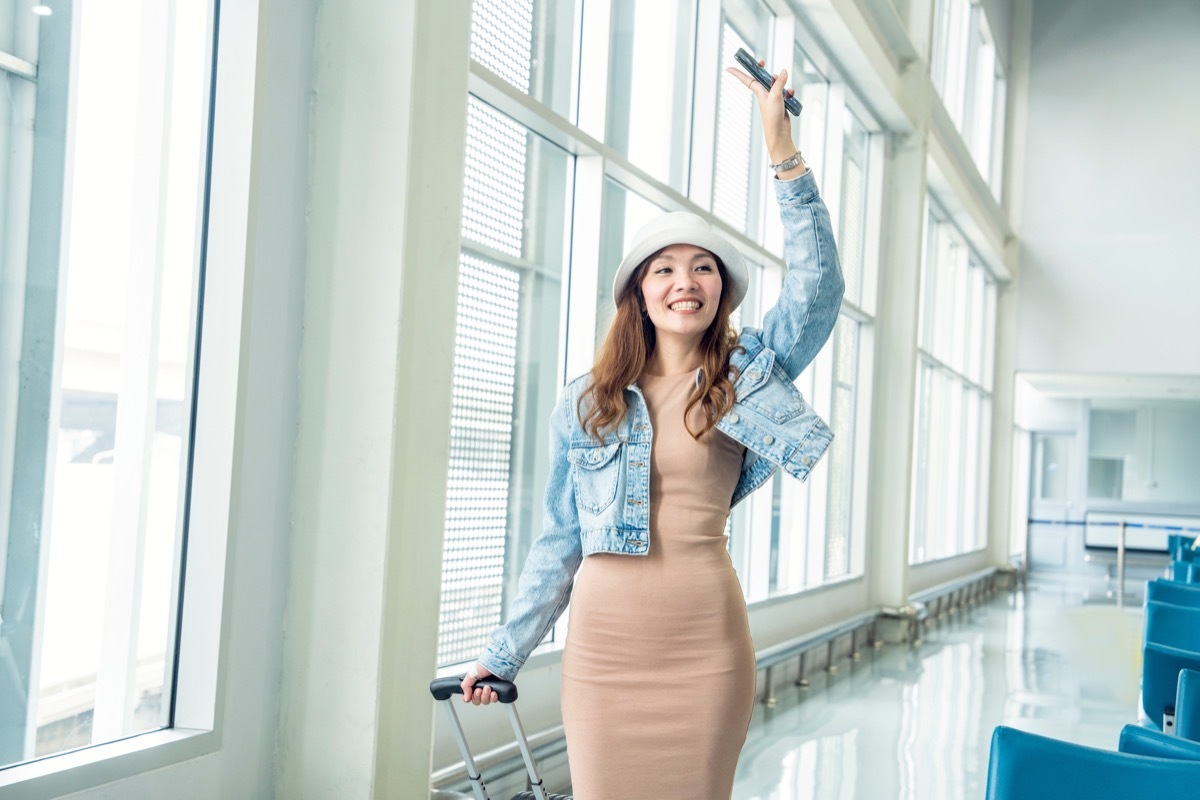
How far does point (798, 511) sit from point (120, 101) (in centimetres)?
609

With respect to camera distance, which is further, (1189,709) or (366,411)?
(366,411)

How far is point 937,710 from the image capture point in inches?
249

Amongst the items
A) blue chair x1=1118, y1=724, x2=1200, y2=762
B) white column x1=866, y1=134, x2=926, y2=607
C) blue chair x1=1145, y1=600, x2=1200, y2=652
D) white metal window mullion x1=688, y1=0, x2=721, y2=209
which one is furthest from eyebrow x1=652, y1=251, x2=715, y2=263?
white column x1=866, y1=134, x2=926, y2=607

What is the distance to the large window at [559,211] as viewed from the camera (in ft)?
12.7

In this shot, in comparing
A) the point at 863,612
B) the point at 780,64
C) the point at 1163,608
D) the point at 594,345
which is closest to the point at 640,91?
the point at 594,345

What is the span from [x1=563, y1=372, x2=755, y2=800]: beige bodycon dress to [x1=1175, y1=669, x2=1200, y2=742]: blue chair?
1.10 m

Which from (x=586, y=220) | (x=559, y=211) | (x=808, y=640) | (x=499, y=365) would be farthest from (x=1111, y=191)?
(x=499, y=365)

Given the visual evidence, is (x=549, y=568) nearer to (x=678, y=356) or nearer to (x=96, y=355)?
(x=678, y=356)

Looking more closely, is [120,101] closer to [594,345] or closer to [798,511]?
[594,345]

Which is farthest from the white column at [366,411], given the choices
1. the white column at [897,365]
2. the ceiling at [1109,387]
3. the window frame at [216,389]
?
the ceiling at [1109,387]

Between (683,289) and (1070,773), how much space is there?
93cm

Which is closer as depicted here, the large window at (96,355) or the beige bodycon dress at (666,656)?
the beige bodycon dress at (666,656)

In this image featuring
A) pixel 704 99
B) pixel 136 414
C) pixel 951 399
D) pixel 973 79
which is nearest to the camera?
pixel 136 414

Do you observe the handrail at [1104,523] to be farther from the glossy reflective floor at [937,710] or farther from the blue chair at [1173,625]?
the blue chair at [1173,625]
